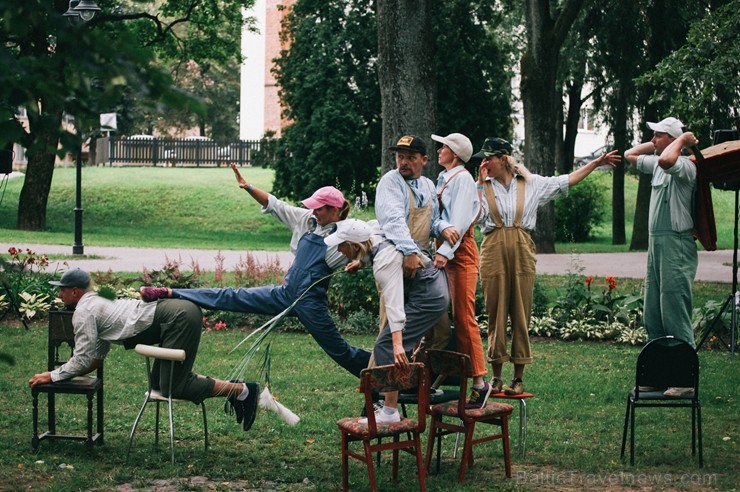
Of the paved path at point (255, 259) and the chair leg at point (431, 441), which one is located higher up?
the paved path at point (255, 259)

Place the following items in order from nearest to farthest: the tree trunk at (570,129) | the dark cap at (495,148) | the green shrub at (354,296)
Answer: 1. the dark cap at (495,148)
2. the green shrub at (354,296)
3. the tree trunk at (570,129)

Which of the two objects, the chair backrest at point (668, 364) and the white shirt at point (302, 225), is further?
the white shirt at point (302, 225)

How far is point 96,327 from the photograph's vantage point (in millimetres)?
8008

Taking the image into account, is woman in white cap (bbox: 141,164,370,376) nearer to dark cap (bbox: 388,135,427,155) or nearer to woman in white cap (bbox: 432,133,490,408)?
dark cap (bbox: 388,135,427,155)

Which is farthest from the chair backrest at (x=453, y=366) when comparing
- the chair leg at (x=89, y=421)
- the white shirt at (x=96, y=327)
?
the chair leg at (x=89, y=421)

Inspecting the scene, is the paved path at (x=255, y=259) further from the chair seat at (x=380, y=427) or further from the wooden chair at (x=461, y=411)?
the chair seat at (x=380, y=427)

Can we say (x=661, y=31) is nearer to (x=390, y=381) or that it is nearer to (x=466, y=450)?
(x=466, y=450)

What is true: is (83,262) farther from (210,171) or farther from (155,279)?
(210,171)

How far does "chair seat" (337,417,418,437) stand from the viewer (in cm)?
692

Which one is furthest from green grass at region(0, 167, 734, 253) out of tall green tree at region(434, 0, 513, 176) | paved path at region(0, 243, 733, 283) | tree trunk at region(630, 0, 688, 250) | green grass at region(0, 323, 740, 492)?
green grass at region(0, 323, 740, 492)

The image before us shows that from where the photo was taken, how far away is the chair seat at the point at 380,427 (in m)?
6.92

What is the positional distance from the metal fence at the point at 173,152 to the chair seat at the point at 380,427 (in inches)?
1804

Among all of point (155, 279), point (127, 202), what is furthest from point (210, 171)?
point (155, 279)

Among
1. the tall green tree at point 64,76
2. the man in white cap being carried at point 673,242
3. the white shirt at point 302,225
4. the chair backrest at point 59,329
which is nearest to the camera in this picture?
the tall green tree at point 64,76
